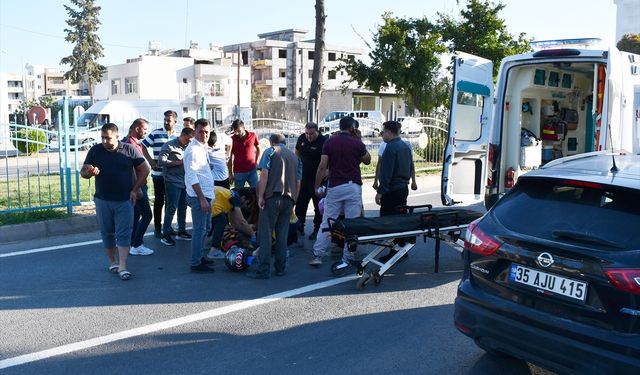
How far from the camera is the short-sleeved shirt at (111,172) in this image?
688 centimetres

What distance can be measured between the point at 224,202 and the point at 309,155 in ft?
5.51

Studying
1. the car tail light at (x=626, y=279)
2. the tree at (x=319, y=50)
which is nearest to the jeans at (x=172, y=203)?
the car tail light at (x=626, y=279)

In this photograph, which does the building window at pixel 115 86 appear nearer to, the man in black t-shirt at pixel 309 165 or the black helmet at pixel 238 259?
the man in black t-shirt at pixel 309 165

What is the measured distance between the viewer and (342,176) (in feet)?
24.9

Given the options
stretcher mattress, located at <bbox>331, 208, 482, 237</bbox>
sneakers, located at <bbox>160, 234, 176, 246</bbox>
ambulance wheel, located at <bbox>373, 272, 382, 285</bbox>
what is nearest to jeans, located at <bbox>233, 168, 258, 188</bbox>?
sneakers, located at <bbox>160, 234, 176, 246</bbox>

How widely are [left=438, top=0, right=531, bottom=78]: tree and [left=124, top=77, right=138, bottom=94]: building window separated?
49.6 m

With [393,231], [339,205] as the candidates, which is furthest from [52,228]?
[393,231]

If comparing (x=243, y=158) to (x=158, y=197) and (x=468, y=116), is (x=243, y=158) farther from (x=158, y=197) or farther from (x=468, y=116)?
(x=468, y=116)

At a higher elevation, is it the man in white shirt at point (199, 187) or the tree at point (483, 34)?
the tree at point (483, 34)

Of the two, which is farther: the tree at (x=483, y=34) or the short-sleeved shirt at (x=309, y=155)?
the tree at (x=483, y=34)

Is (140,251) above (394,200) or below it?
below

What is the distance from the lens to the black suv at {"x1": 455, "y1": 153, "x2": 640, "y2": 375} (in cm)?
354

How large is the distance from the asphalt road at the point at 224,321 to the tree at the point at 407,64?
1428 centimetres

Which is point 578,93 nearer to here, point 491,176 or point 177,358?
point 491,176
